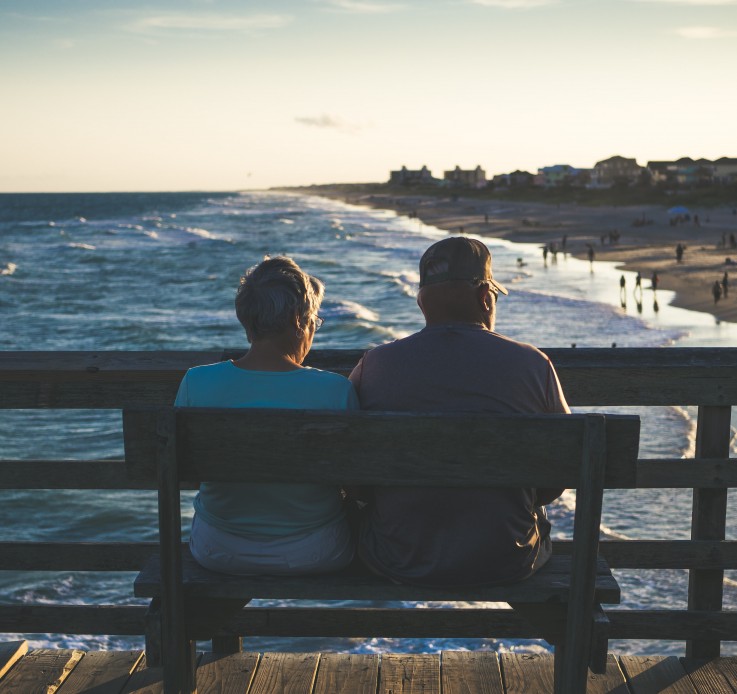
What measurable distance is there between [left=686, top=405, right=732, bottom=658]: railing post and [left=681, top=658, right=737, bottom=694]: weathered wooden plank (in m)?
0.04

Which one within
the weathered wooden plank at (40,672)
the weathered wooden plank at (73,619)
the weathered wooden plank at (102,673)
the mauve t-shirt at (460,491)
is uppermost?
the mauve t-shirt at (460,491)

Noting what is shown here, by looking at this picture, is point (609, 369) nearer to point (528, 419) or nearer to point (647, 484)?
point (647, 484)

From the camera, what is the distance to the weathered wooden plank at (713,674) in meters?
3.50

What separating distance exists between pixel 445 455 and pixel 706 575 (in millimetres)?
1691

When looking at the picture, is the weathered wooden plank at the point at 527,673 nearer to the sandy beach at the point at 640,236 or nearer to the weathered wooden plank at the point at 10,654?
the weathered wooden plank at the point at 10,654

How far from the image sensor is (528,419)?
2.49 metres

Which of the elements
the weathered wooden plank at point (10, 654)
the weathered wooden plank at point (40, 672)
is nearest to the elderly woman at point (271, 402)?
the weathered wooden plank at point (40, 672)

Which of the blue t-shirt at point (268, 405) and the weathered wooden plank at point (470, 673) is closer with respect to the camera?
the blue t-shirt at point (268, 405)

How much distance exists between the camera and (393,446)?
2506mm

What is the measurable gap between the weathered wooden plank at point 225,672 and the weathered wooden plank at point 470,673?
73cm

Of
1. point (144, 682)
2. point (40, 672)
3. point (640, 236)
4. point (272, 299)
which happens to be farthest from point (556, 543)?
point (640, 236)

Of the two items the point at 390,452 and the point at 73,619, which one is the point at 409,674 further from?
the point at 390,452

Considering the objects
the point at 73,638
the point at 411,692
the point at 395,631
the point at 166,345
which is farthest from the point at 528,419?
the point at 166,345

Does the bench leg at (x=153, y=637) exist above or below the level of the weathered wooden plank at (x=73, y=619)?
above
